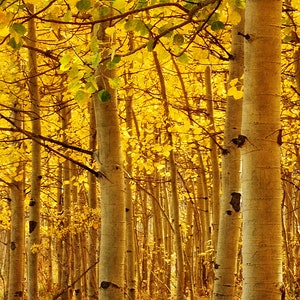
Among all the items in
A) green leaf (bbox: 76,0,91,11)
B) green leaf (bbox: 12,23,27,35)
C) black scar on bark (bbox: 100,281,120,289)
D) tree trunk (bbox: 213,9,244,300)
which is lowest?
black scar on bark (bbox: 100,281,120,289)

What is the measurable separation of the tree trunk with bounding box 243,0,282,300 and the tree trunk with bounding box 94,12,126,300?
4.71 feet

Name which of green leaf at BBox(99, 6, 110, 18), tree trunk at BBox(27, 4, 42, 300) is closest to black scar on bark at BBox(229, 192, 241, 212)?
green leaf at BBox(99, 6, 110, 18)

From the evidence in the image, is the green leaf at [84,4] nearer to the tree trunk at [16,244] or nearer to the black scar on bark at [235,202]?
the black scar on bark at [235,202]

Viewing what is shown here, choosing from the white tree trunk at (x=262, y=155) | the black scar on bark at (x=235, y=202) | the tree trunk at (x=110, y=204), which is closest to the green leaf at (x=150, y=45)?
the white tree trunk at (x=262, y=155)

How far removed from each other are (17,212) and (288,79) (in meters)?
4.75

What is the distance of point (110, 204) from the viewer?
3906 millimetres

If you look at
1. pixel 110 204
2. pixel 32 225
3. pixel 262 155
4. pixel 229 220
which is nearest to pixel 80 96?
pixel 262 155

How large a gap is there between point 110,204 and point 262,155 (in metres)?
1.64

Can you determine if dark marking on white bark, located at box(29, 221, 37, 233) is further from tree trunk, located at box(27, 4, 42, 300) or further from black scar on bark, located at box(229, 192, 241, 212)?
black scar on bark, located at box(229, 192, 241, 212)

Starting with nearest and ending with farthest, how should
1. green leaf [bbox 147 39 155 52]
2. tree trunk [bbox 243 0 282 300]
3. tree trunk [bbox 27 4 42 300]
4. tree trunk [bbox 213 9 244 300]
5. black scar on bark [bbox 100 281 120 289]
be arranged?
tree trunk [bbox 243 0 282 300] → green leaf [bbox 147 39 155 52] → black scar on bark [bbox 100 281 120 289] → tree trunk [bbox 213 9 244 300] → tree trunk [bbox 27 4 42 300]

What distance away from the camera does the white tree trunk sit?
8.04 feet

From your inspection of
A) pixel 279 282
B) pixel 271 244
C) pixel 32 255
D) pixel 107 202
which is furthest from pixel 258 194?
pixel 32 255

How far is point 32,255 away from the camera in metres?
6.89

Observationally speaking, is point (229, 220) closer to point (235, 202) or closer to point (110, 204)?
point (235, 202)
